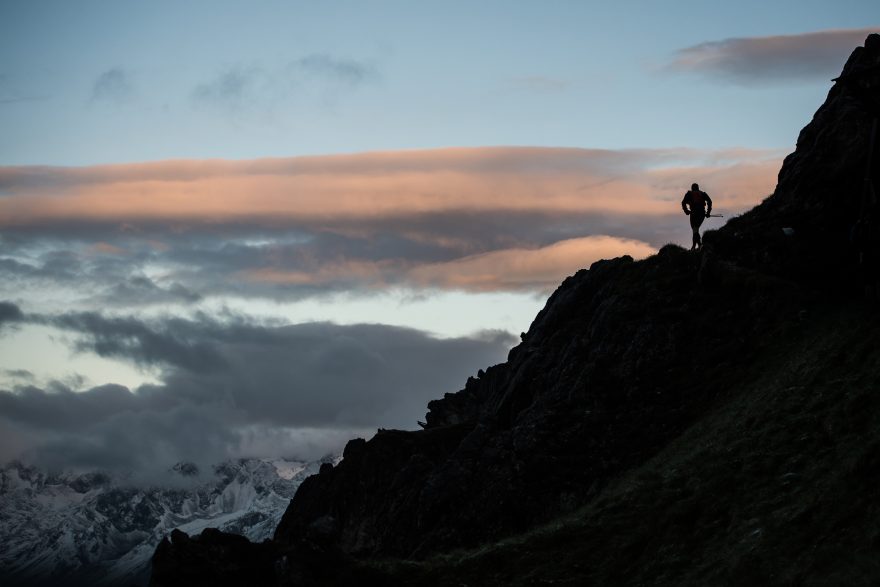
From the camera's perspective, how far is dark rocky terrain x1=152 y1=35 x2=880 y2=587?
35.7 m

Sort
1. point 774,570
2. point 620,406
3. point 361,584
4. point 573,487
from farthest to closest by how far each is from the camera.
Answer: point 620,406 < point 573,487 < point 361,584 < point 774,570

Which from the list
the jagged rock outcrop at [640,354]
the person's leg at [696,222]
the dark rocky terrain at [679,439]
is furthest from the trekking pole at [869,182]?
the person's leg at [696,222]

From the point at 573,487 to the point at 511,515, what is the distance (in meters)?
3.77

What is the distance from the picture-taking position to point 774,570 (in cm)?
3147

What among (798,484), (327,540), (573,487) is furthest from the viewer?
(573,487)

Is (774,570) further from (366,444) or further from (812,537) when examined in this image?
(366,444)

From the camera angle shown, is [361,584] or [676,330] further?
[676,330]

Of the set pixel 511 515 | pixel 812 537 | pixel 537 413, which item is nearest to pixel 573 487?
pixel 511 515

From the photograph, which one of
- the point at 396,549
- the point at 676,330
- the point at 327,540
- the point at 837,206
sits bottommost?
the point at 396,549

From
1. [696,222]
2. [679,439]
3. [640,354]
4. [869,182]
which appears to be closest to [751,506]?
[679,439]

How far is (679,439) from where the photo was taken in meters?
51.4

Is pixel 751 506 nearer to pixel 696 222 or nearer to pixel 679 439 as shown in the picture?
pixel 679 439

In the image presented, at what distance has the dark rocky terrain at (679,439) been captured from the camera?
35.7 meters

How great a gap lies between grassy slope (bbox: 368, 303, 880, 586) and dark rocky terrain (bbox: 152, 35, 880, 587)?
0.31 ft
